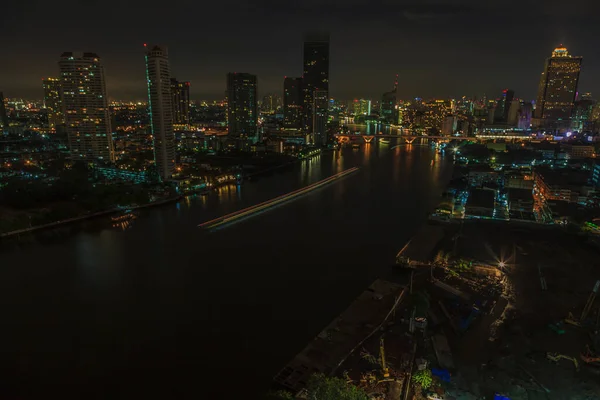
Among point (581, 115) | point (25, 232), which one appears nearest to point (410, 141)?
point (581, 115)

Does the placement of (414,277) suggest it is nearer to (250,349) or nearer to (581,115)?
(250,349)

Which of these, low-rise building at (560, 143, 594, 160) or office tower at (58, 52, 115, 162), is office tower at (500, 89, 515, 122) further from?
office tower at (58, 52, 115, 162)

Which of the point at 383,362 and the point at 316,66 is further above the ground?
the point at 316,66

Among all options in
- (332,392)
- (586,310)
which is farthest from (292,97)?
(332,392)

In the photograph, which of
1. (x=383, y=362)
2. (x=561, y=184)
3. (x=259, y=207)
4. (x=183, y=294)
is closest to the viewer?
(x=383, y=362)

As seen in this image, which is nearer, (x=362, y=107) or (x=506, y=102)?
(x=506, y=102)

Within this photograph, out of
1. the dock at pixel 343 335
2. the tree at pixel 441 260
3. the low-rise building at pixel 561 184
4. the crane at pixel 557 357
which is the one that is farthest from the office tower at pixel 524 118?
the crane at pixel 557 357

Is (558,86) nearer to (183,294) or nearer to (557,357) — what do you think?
(557,357)
